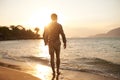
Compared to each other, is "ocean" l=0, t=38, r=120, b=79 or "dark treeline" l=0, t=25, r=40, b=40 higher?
"ocean" l=0, t=38, r=120, b=79

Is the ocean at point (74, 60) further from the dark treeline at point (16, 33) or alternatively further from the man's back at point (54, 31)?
the dark treeline at point (16, 33)

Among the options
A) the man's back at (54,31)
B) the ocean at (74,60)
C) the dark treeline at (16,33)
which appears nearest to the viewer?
the man's back at (54,31)

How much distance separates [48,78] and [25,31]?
173159mm

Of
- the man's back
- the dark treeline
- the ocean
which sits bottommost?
the dark treeline

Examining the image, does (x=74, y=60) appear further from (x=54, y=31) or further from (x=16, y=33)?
(x=16, y=33)

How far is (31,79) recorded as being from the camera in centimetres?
839

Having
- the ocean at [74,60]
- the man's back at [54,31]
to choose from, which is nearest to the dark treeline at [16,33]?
the ocean at [74,60]

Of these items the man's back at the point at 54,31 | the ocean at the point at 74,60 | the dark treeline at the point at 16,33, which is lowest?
the dark treeline at the point at 16,33

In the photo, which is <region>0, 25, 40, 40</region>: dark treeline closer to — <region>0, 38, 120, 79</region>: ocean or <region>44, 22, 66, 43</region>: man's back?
<region>0, 38, 120, 79</region>: ocean

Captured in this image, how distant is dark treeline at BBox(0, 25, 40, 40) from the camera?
15225 centimetres

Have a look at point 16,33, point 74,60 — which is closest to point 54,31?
point 74,60

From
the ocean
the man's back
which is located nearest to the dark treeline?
the ocean

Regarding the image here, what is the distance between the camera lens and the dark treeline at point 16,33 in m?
152

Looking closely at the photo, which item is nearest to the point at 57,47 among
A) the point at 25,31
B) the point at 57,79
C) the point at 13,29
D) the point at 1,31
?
the point at 57,79
